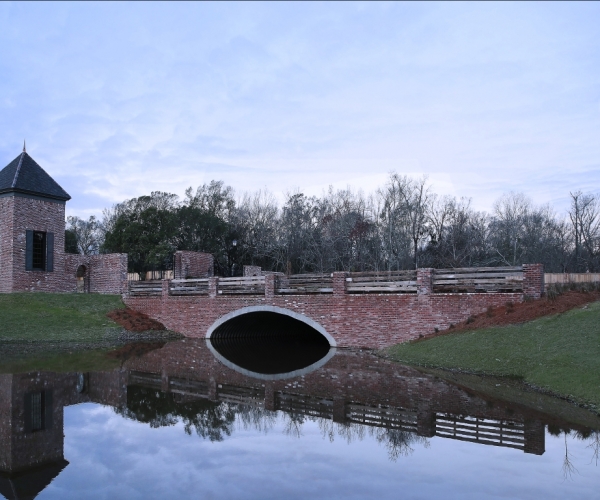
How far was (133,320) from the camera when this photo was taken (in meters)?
26.7

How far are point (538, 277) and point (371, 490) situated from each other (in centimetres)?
1256

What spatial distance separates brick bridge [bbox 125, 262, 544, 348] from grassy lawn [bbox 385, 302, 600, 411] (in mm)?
1735

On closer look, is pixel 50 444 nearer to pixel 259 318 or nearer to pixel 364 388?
pixel 364 388

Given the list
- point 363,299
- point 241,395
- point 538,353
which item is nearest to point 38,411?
point 241,395

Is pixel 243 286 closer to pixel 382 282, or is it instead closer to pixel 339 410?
pixel 382 282

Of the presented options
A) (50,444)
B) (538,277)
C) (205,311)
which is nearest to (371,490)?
(50,444)

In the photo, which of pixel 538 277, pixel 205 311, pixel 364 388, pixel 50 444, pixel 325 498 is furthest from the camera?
pixel 205 311

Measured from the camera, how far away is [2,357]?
59.4 feet

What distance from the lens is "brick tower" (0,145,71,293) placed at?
27.7 meters

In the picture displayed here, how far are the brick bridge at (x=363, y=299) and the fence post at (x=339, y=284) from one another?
38mm

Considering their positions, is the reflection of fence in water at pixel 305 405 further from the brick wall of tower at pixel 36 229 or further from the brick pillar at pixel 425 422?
the brick wall of tower at pixel 36 229

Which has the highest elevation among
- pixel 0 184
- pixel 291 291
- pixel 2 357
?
pixel 0 184

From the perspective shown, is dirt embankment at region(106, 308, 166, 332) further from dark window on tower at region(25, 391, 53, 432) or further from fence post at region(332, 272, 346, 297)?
dark window on tower at region(25, 391, 53, 432)

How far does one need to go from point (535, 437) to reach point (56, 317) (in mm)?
21985
